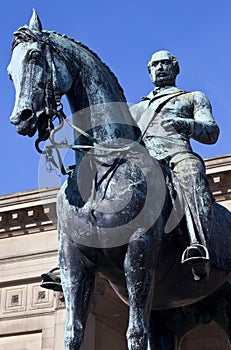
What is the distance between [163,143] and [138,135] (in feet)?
1.67

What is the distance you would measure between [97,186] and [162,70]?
154 centimetres

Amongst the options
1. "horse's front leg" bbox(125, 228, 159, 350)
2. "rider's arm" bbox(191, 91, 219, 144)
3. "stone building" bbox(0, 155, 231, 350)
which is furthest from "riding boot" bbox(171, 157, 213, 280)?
"stone building" bbox(0, 155, 231, 350)

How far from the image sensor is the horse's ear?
18.5 feet

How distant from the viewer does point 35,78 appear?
17.8 feet

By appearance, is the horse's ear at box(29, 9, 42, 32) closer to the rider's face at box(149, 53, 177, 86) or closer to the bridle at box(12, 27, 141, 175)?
the bridle at box(12, 27, 141, 175)

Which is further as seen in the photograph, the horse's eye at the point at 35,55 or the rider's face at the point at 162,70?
the rider's face at the point at 162,70

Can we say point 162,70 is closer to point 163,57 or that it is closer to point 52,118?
point 163,57

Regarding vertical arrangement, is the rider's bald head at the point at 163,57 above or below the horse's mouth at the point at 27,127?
above

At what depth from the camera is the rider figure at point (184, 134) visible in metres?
5.79

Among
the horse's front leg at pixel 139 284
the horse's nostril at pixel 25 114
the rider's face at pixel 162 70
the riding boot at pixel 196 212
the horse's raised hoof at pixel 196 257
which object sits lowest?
the horse's front leg at pixel 139 284

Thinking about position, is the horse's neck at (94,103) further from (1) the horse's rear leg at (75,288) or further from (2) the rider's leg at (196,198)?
(1) the horse's rear leg at (75,288)

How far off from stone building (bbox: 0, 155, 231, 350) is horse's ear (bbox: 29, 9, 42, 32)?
15249mm

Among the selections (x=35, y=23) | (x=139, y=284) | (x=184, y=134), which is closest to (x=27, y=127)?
(x=35, y=23)

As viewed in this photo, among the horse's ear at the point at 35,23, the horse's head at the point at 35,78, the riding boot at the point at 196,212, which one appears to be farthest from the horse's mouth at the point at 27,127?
the riding boot at the point at 196,212
